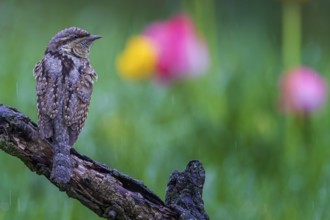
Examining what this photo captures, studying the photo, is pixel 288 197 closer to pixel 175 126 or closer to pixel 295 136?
pixel 295 136

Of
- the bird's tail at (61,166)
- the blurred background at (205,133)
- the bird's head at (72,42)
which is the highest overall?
the blurred background at (205,133)

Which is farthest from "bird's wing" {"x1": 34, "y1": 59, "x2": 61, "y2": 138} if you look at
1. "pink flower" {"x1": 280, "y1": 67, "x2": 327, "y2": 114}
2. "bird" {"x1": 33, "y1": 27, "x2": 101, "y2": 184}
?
"pink flower" {"x1": 280, "y1": 67, "x2": 327, "y2": 114}

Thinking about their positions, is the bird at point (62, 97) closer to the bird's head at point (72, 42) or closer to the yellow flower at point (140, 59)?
the bird's head at point (72, 42)

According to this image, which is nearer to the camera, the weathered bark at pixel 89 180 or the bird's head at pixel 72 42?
the weathered bark at pixel 89 180

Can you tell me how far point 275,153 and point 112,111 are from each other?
0.76 metres

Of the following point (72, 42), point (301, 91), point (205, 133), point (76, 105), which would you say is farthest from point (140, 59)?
point (76, 105)

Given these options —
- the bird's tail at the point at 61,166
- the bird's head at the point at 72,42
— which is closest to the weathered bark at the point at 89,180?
the bird's tail at the point at 61,166

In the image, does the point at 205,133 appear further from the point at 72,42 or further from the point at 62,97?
the point at 62,97

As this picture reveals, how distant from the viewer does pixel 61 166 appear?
1.56m

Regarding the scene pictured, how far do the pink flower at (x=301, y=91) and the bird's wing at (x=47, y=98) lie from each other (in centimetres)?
173

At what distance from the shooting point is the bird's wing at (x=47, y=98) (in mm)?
1702

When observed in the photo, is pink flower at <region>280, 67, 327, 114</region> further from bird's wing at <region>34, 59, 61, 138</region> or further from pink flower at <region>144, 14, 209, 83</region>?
bird's wing at <region>34, 59, 61, 138</region>

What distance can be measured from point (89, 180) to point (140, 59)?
Answer: 1940 millimetres

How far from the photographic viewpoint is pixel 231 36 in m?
5.66
